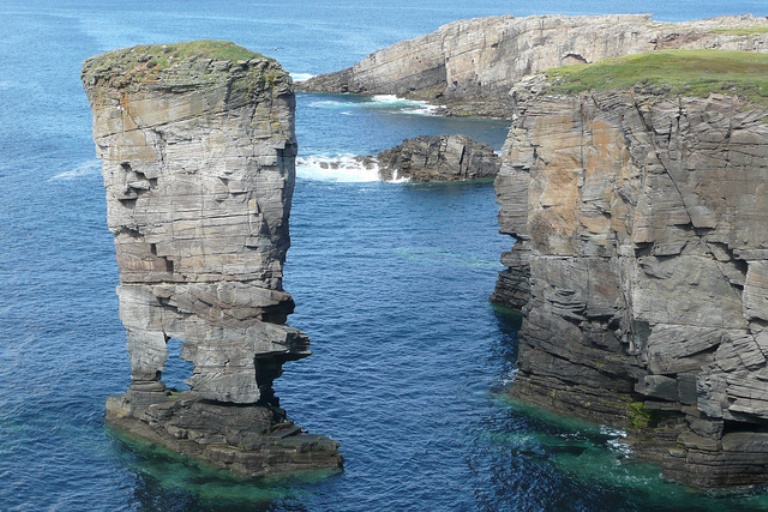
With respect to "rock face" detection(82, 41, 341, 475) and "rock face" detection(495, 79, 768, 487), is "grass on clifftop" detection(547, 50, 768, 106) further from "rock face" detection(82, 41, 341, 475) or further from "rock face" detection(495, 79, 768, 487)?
"rock face" detection(82, 41, 341, 475)

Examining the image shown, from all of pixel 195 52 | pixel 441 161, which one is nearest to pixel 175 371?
pixel 195 52

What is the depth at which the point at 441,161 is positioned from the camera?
497ft

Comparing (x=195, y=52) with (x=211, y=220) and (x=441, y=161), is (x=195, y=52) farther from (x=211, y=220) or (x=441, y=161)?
(x=441, y=161)

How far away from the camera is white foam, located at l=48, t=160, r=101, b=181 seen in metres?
142

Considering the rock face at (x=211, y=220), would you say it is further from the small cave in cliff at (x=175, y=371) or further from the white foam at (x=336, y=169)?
the white foam at (x=336, y=169)

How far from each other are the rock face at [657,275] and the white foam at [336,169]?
71.7m

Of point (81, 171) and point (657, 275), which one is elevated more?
point (657, 275)

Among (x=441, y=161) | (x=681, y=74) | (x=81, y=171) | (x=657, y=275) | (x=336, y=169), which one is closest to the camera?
(x=657, y=275)

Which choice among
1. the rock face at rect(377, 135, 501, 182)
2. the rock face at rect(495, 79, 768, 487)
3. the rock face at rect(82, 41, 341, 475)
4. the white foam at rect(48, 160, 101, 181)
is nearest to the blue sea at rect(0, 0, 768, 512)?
the rock face at rect(495, 79, 768, 487)

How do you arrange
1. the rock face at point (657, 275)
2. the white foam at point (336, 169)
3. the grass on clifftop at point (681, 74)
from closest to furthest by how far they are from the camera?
the rock face at point (657, 275) < the grass on clifftop at point (681, 74) < the white foam at point (336, 169)

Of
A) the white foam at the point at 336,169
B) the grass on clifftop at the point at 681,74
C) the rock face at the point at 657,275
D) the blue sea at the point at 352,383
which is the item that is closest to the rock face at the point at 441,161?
the white foam at the point at 336,169

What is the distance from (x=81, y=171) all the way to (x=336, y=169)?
35.1m

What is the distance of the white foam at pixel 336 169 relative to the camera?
152 metres

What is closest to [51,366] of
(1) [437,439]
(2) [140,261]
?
(2) [140,261]
